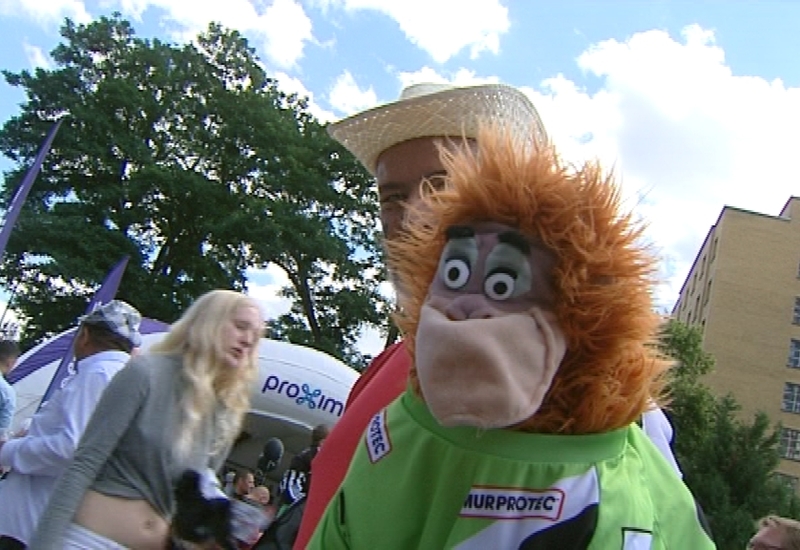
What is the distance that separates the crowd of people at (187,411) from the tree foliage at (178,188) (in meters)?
18.7

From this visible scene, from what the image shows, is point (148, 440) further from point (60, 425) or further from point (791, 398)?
point (791, 398)

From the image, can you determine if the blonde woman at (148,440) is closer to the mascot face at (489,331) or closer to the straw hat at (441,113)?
the straw hat at (441,113)

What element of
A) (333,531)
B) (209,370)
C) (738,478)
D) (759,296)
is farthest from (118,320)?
(759,296)

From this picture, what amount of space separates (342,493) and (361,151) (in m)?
0.97

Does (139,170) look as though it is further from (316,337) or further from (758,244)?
(758,244)

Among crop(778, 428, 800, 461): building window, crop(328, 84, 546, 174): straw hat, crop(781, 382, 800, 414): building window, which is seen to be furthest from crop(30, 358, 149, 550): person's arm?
crop(781, 382, 800, 414): building window

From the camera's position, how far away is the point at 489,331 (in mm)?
1081

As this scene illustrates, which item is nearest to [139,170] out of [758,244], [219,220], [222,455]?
[219,220]

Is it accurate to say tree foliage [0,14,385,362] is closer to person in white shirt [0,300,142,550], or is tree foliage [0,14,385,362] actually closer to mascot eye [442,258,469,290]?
person in white shirt [0,300,142,550]

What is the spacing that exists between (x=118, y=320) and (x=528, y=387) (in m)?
3.13

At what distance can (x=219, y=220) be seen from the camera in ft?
81.8

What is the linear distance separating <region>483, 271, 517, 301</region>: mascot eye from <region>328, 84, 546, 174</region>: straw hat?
1.86 feet

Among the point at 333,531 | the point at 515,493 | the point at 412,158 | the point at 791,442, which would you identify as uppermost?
the point at 791,442

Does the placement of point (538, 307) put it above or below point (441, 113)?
below
